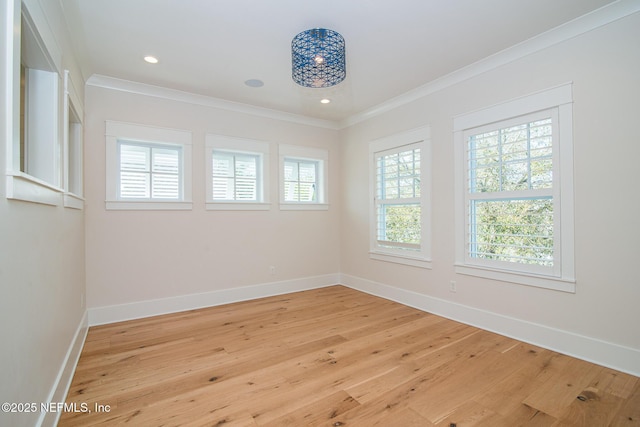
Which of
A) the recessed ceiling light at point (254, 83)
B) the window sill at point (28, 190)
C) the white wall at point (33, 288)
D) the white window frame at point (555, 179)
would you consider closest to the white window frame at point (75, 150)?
the white wall at point (33, 288)

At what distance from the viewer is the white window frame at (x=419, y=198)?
375 centimetres

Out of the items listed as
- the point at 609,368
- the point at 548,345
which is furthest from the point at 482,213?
the point at 609,368

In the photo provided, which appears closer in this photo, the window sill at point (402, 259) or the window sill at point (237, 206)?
the window sill at point (402, 259)

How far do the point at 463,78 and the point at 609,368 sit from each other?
290 cm

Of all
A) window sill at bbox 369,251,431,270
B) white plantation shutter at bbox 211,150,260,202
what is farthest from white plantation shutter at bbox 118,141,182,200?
window sill at bbox 369,251,431,270

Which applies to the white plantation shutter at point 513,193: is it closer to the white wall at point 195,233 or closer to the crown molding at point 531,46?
the crown molding at point 531,46

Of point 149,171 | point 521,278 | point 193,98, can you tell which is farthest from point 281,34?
point 521,278

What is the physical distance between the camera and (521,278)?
2.87m

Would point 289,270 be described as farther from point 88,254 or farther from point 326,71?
point 326,71

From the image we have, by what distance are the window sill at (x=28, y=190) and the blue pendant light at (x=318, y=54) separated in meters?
1.99

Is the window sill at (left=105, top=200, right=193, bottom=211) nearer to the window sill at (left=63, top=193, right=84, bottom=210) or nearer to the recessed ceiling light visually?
the window sill at (left=63, top=193, right=84, bottom=210)

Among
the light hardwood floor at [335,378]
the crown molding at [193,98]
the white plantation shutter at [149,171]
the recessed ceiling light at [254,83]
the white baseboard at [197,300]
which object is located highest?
the recessed ceiling light at [254,83]

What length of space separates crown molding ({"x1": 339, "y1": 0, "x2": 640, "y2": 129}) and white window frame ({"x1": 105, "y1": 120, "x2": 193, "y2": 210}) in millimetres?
2753

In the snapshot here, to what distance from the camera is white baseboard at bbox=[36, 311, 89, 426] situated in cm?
162
